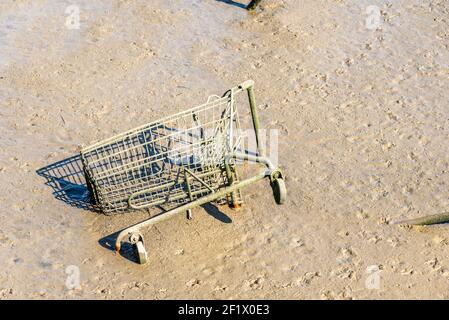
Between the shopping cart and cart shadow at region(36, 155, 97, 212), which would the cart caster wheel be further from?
cart shadow at region(36, 155, 97, 212)

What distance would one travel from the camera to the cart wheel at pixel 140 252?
19.4 ft

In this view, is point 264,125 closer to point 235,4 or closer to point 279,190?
point 279,190

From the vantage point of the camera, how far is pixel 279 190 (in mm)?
6117

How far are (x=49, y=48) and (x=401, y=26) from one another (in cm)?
458

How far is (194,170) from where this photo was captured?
632 cm

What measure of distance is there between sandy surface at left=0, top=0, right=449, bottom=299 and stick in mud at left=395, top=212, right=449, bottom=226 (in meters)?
0.09

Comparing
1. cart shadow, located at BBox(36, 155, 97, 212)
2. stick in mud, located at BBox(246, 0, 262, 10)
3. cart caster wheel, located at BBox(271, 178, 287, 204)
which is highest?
stick in mud, located at BBox(246, 0, 262, 10)

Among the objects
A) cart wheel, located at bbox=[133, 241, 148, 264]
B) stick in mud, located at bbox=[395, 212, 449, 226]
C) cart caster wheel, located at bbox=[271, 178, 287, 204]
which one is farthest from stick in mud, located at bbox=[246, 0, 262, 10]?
cart wheel, located at bbox=[133, 241, 148, 264]

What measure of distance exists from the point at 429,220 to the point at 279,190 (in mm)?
1396

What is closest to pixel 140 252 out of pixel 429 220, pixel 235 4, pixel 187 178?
pixel 187 178

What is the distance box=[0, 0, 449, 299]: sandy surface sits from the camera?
5906 millimetres

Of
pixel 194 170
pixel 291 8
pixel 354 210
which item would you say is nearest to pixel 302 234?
pixel 354 210

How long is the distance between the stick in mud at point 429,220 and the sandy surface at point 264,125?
0.31 ft

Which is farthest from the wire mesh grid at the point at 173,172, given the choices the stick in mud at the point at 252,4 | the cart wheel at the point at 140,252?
the stick in mud at the point at 252,4
